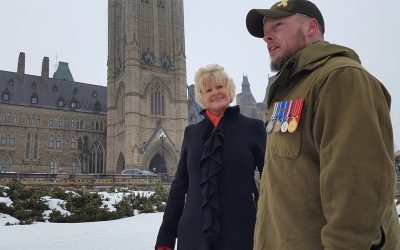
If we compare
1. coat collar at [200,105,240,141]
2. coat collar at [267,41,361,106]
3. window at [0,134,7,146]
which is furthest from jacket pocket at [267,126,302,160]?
window at [0,134,7,146]

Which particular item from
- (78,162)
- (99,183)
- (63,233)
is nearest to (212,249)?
(63,233)

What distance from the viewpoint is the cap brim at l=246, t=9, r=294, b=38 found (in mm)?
2104

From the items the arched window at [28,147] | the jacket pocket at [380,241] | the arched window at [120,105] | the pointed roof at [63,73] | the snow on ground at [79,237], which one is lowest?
the snow on ground at [79,237]

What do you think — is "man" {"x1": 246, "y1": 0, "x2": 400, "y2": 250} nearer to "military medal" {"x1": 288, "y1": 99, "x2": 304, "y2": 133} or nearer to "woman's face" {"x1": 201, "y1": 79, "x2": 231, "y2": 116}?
"military medal" {"x1": 288, "y1": 99, "x2": 304, "y2": 133}

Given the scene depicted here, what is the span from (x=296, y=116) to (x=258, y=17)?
0.89 m

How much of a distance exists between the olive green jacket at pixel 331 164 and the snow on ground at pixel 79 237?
4.34 metres

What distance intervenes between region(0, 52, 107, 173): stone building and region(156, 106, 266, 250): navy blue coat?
154 ft

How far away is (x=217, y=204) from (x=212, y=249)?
1.09 feet

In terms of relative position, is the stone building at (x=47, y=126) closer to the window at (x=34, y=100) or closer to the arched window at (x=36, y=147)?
the arched window at (x=36, y=147)

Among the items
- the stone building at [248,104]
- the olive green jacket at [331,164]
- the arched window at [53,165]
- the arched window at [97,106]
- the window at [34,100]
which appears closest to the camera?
the olive green jacket at [331,164]

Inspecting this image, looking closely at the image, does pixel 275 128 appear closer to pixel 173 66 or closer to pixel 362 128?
pixel 362 128

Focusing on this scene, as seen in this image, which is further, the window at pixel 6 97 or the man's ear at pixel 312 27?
the window at pixel 6 97

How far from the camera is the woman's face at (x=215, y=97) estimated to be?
330 cm

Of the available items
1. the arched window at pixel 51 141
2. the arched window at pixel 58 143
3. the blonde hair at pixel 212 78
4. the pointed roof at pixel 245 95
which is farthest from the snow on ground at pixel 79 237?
the pointed roof at pixel 245 95
